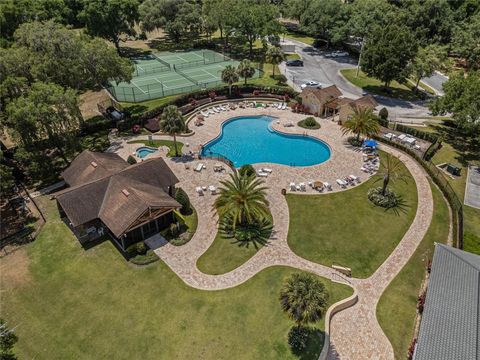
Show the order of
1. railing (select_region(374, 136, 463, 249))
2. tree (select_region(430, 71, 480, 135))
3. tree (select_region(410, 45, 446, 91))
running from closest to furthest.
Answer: railing (select_region(374, 136, 463, 249)) → tree (select_region(430, 71, 480, 135)) → tree (select_region(410, 45, 446, 91))

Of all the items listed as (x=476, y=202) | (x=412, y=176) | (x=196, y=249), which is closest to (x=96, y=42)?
(x=196, y=249)

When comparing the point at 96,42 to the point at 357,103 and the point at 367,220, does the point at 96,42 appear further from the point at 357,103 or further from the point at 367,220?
the point at 367,220

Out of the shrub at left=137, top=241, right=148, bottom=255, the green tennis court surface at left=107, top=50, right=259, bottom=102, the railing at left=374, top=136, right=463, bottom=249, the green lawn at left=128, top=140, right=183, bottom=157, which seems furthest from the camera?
the green tennis court surface at left=107, top=50, right=259, bottom=102

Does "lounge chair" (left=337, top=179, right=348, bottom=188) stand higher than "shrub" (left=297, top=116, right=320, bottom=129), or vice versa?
"shrub" (left=297, top=116, right=320, bottom=129)

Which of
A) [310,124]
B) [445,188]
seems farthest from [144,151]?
[445,188]

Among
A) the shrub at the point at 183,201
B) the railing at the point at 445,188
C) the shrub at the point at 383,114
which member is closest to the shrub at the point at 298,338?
the shrub at the point at 183,201

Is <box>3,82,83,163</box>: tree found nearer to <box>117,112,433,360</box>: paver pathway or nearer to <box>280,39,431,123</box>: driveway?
<box>117,112,433,360</box>: paver pathway

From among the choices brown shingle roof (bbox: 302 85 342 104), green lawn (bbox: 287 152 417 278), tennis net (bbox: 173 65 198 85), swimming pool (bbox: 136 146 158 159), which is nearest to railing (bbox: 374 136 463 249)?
green lawn (bbox: 287 152 417 278)

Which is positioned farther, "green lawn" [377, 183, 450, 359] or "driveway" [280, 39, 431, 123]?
"driveway" [280, 39, 431, 123]
